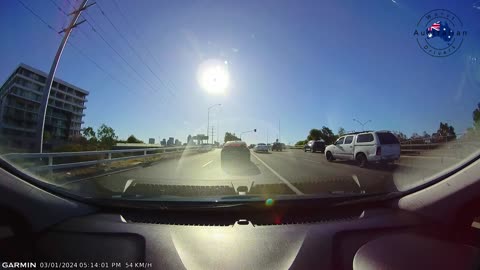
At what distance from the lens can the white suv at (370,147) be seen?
12.4m

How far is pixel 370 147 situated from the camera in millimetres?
13266

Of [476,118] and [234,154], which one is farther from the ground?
[476,118]

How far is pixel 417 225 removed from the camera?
3.29m

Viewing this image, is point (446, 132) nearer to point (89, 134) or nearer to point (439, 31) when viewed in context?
point (439, 31)

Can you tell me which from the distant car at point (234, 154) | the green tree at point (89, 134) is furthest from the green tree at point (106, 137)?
the distant car at point (234, 154)

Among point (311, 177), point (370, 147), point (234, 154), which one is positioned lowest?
point (311, 177)

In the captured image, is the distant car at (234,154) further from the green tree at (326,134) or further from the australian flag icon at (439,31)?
the australian flag icon at (439,31)

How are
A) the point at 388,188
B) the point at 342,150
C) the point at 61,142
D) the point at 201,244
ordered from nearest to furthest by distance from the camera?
the point at 201,244 < the point at 388,188 < the point at 61,142 < the point at 342,150

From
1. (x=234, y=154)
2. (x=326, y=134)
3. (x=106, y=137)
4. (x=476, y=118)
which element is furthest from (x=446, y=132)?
(x=106, y=137)

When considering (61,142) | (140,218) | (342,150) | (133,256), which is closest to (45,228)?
(140,218)

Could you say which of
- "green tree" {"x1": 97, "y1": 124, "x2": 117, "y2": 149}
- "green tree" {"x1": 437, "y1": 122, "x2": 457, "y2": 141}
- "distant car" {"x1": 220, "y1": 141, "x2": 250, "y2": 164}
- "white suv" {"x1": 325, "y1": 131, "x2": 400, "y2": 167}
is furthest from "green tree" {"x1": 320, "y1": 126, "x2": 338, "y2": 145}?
"green tree" {"x1": 97, "y1": 124, "x2": 117, "y2": 149}

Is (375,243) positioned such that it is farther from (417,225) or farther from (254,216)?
(254,216)

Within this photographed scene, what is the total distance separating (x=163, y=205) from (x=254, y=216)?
1106 mm

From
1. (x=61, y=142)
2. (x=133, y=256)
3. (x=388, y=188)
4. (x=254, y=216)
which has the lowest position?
(x=133, y=256)
